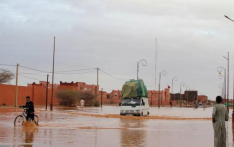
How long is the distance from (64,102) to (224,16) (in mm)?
59257

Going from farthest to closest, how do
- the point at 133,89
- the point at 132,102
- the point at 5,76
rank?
the point at 5,76 → the point at 133,89 → the point at 132,102

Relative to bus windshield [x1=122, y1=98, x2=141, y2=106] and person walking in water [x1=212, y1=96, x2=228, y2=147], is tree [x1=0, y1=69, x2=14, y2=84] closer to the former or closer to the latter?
bus windshield [x1=122, y1=98, x2=141, y2=106]

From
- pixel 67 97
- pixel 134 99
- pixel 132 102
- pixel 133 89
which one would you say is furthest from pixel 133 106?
pixel 67 97

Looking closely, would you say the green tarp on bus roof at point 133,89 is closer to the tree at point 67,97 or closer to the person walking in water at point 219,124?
the person walking in water at point 219,124

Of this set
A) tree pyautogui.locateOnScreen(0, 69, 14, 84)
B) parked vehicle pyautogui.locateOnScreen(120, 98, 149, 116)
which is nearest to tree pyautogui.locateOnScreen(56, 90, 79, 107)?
tree pyautogui.locateOnScreen(0, 69, 14, 84)

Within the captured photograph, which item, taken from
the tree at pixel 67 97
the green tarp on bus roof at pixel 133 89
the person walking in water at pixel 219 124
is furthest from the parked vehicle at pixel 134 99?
the tree at pixel 67 97

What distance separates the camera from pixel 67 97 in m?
81.4

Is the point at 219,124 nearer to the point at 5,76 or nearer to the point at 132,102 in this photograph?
the point at 132,102

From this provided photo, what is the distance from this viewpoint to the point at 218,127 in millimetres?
12375

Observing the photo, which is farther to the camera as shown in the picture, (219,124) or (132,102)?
(132,102)

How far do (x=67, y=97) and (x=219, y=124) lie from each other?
7030 cm

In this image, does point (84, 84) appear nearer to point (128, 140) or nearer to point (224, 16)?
point (224, 16)

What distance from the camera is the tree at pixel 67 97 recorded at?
80875 millimetres

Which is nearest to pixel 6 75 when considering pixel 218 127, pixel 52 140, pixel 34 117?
pixel 34 117
